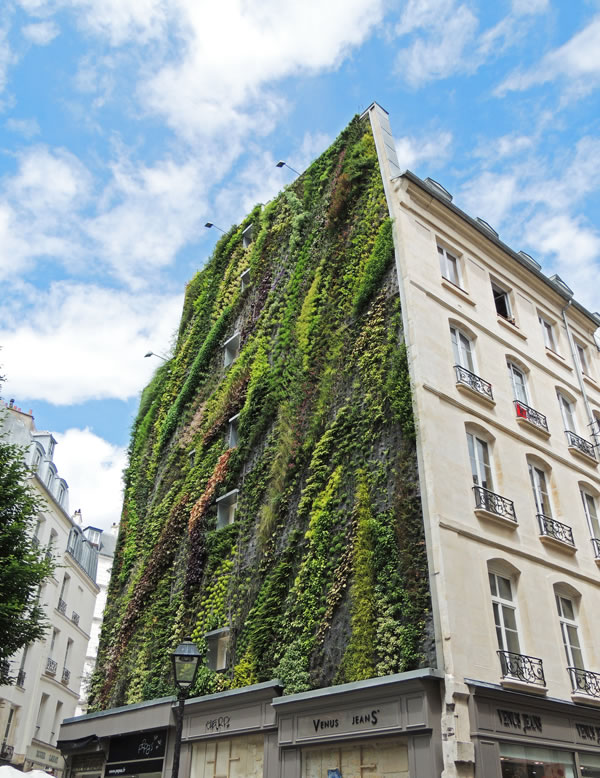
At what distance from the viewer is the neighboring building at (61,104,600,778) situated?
11586mm

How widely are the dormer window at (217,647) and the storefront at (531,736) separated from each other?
6797 millimetres

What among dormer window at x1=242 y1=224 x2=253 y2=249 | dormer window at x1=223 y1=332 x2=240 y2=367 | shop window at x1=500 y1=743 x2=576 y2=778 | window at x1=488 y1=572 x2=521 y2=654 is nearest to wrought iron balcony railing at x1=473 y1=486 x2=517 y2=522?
window at x1=488 y1=572 x2=521 y2=654

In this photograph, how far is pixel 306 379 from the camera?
17328mm

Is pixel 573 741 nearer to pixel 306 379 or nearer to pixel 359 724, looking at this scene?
pixel 359 724

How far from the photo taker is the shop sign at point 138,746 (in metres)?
16.1

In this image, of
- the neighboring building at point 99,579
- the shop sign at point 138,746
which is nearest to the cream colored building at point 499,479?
the shop sign at point 138,746

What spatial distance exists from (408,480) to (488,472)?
232 cm

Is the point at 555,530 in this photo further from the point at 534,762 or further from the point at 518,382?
the point at 534,762

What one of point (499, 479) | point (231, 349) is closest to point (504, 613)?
point (499, 479)

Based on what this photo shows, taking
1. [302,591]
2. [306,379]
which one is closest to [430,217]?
[306,379]

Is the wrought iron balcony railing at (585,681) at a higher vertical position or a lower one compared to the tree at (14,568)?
lower

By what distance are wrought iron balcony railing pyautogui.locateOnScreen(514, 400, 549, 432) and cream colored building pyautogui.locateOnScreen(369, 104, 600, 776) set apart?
4cm

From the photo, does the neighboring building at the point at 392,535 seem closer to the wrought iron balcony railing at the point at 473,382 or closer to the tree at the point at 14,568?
the wrought iron balcony railing at the point at 473,382

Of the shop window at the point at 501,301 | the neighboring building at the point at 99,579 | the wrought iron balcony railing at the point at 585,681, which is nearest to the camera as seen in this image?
the wrought iron balcony railing at the point at 585,681
